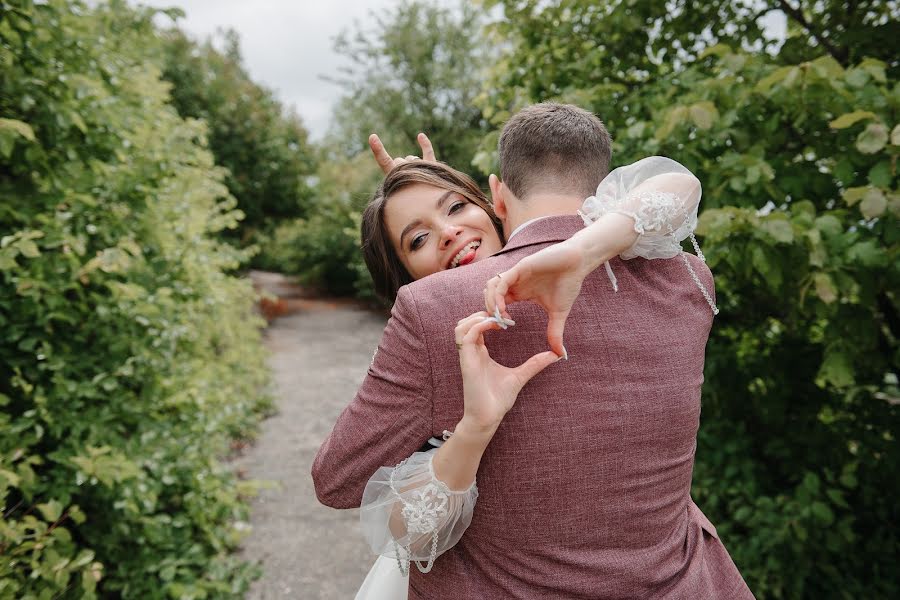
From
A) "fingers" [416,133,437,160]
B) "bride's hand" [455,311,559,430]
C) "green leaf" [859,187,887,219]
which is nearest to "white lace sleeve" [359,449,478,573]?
"bride's hand" [455,311,559,430]

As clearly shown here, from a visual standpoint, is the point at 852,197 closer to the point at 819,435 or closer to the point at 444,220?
the point at 444,220

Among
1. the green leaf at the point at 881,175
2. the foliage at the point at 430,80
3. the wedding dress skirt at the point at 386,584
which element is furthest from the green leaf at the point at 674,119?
the foliage at the point at 430,80

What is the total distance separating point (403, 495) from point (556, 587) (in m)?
0.36

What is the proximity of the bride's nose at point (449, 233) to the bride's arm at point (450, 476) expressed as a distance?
2.61ft

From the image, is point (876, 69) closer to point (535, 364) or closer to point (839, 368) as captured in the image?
point (839, 368)

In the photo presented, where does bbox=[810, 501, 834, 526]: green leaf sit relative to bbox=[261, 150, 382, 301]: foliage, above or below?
above

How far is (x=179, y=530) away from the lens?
352 centimetres

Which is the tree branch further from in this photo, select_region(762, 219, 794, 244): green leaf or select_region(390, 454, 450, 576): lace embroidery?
select_region(390, 454, 450, 576): lace embroidery

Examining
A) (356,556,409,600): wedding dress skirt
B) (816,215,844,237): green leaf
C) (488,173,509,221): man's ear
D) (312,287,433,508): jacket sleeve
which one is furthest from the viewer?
(816,215,844,237): green leaf

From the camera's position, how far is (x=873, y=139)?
6.25ft

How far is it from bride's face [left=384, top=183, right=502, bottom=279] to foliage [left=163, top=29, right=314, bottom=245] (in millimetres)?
12841

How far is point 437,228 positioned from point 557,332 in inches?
35.3

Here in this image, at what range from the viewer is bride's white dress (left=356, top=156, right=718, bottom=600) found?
1.14 meters

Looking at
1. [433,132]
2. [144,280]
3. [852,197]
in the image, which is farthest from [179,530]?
[433,132]
